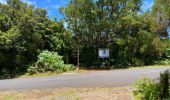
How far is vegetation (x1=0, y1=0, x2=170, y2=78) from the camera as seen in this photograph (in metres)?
27.2

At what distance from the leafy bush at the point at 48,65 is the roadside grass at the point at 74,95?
1181cm

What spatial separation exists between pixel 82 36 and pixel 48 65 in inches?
221

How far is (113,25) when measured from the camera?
29.2 meters

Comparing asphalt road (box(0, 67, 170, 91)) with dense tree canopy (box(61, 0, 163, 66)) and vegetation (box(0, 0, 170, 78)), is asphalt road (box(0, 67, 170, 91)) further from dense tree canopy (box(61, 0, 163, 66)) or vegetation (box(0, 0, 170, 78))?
dense tree canopy (box(61, 0, 163, 66))

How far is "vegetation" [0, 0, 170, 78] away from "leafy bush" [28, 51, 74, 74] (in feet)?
0.28

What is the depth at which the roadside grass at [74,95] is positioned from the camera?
11.6 meters

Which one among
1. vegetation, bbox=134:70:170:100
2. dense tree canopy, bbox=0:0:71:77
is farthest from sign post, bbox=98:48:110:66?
vegetation, bbox=134:70:170:100

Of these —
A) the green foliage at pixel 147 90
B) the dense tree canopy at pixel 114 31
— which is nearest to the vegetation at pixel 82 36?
the dense tree canopy at pixel 114 31

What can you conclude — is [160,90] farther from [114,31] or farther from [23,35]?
[114,31]

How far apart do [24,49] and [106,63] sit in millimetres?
7434

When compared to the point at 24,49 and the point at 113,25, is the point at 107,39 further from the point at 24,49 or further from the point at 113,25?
the point at 24,49

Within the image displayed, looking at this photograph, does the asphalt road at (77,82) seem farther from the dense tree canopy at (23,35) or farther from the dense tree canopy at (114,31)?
the dense tree canopy at (114,31)

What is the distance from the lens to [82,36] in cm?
3025

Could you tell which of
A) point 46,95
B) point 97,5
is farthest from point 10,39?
point 46,95
